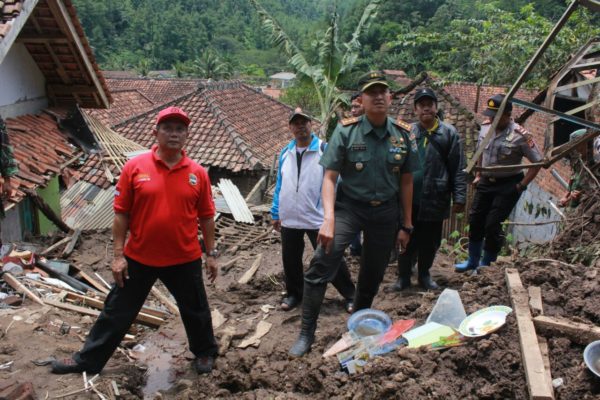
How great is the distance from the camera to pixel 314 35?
1955 centimetres

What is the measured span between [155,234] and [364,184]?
5.09 ft

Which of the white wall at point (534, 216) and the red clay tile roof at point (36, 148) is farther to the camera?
the white wall at point (534, 216)

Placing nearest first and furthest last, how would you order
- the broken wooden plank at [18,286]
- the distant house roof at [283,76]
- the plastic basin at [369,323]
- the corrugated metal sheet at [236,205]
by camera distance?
the plastic basin at [369,323], the broken wooden plank at [18,286], the corrugated metal sheet at [236,205], the distant house roof at [283,76]

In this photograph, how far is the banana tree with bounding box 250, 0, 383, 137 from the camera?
54.0 feet

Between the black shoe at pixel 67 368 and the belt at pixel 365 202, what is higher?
the belt at pixel 365 202

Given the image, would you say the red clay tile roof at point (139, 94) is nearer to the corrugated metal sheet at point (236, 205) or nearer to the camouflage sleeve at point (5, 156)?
the corrugated metal sheet at point (236, 205)

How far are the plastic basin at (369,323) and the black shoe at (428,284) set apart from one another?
4.77ft

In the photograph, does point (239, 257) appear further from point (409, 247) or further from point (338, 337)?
point (338, 337)

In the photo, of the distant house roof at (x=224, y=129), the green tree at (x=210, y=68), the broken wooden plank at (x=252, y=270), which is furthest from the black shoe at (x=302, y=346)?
the green tree at (x=210, y=68)

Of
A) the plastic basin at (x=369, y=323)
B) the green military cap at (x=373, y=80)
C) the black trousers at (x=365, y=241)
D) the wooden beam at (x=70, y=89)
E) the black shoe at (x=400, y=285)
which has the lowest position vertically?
the black shoe at (x=400, y=285)

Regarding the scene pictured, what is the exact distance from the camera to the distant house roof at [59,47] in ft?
20.6

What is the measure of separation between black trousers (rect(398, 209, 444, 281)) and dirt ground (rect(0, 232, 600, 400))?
24cm

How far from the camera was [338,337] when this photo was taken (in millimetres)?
3951

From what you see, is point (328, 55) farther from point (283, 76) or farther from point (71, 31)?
point (283, 76)
